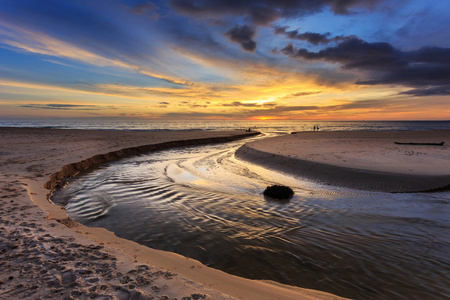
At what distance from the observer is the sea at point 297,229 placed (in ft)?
13.1

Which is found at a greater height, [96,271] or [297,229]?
[96,271]

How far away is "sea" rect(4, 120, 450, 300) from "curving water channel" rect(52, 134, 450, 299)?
0.07 ft

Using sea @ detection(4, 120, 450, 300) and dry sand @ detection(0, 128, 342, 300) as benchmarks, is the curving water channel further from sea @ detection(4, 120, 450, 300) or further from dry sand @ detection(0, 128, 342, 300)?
dry sand @ detection(0, 128, 342, 300)

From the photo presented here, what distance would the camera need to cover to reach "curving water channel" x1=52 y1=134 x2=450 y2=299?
3.99 m

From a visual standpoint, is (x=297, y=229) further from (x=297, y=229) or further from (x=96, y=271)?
(x=96, y=271)

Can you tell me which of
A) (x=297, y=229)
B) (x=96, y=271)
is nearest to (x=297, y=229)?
(x=297, y=229)

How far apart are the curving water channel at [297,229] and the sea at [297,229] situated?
0.07 ft

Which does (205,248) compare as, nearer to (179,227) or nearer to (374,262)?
(179,227)

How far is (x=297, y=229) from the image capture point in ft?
19.3

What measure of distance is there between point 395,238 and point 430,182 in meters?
6.12

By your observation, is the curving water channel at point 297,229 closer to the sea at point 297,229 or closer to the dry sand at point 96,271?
the sea at point 297,229

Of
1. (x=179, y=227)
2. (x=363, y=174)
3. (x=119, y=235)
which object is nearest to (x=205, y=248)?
(x=179, y=227)

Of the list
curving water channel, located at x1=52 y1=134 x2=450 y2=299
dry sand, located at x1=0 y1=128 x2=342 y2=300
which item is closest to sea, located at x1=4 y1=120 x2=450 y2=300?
curving water channel, located at x1=52 y1=134 x2=450 y2=299

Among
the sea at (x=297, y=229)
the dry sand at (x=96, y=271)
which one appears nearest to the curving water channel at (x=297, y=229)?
the sea at (x=297, y=229)
